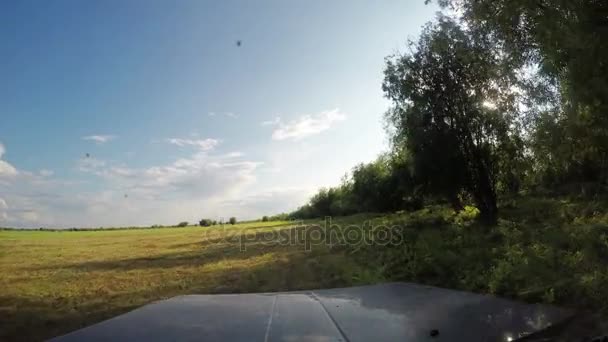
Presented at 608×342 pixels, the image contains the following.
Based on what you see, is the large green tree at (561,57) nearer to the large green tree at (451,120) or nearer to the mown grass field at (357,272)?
the mown grass field at (357,272)

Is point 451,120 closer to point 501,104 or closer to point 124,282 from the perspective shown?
point 501,104

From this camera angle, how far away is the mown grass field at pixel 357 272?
795 centimetres

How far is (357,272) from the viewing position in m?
12.3

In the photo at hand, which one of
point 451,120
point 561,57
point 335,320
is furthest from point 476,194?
point 335,320

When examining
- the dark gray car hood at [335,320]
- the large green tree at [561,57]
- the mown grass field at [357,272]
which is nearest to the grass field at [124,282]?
the mown grass field at [357,272]

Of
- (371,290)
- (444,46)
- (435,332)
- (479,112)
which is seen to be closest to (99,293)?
(371,290)

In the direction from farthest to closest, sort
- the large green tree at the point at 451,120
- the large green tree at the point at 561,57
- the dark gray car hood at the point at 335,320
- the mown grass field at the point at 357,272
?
1. the large green tree at the point at 451,120
2. the large green tree at the point at 561,57
3. the mown grass field at the point at 357,272
4. the dark gray car hood at the point at 335,320

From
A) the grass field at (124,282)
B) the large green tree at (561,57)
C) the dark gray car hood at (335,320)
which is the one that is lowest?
the grass field at (124,282)

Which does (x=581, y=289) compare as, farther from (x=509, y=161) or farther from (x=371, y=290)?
(x=509, y=161)

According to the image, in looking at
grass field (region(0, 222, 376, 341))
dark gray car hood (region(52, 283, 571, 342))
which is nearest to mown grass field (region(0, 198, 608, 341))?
grass field (region(0, 222, 376, 341))

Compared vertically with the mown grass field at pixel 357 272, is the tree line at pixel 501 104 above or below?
above

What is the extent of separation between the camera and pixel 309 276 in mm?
12758

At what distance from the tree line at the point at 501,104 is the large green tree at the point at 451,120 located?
53 mm

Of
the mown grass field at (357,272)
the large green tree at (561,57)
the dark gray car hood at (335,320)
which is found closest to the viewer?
the dark gray car hood at (335,320)
